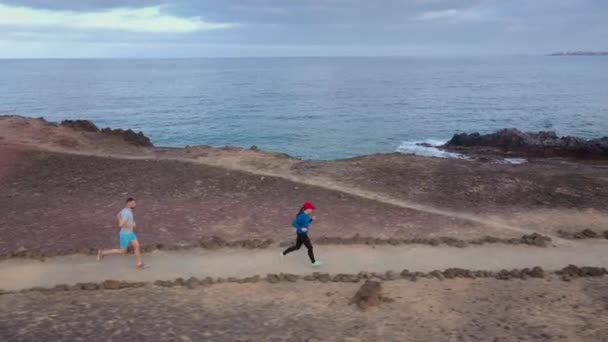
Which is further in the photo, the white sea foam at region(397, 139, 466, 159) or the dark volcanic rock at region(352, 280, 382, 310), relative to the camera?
the white sea foam at region(397, 139, 466, 159)

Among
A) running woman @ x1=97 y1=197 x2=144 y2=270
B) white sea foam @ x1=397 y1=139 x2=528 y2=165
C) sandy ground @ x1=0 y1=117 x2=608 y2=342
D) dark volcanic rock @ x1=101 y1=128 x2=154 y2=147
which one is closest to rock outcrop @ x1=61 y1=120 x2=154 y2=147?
dark volcanic rock @ x1=101 y1=128 x2=154 y2=147

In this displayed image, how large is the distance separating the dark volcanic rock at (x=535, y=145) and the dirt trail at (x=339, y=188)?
20477mm

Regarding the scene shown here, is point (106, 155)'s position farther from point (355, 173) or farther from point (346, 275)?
point (346, 275)

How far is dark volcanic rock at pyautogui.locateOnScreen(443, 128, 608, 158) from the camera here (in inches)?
1473

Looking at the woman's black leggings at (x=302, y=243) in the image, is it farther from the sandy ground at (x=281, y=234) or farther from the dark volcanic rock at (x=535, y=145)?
the dark volcanic rock at (x=535, y=145)

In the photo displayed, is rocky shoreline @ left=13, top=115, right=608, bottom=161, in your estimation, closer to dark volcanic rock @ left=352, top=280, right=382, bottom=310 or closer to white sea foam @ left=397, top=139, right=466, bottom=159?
white sea foam @ left=397, top=139, right=466, bottom=159

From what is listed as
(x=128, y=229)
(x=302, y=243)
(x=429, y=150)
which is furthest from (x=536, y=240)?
(x=429, y=150)

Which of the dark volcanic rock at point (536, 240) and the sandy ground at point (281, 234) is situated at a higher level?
the sandy ground at point (281, 234)

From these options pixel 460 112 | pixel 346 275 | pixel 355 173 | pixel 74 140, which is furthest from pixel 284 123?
pixel 346 275

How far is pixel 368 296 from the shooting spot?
11.0 metres

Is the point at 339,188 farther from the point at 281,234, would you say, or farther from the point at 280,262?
the point at 280,262

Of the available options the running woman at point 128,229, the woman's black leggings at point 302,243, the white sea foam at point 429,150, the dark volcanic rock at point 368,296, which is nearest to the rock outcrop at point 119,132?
the white sea foam at point 429,150

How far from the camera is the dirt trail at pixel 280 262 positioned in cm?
1285

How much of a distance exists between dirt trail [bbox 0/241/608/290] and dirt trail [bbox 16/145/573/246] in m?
1.59
